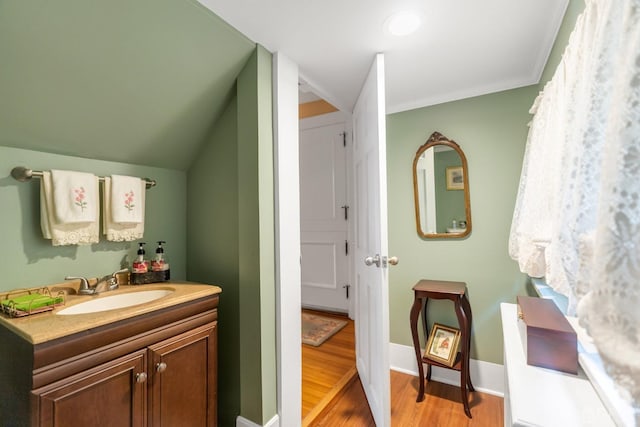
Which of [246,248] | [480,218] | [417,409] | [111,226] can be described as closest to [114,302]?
[111,226]

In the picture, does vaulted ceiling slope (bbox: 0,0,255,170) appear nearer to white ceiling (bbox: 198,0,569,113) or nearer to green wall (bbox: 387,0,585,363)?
white ceiling (bbox: 198,0,569,113)

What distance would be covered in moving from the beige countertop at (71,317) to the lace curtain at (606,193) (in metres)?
1.30

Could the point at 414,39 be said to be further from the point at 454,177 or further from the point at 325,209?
the point at 325,209

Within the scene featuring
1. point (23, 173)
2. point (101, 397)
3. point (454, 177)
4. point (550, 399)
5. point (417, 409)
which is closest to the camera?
point (550, 399)

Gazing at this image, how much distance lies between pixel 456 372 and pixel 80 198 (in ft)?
8.13

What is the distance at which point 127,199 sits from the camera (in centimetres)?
146

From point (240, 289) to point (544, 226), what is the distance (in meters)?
1.35

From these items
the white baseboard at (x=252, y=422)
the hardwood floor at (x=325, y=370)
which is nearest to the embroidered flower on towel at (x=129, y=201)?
the white baseboard at (x=252, y=422)

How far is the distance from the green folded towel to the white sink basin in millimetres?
63

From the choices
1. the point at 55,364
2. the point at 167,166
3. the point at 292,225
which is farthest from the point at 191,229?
the point at 55,364

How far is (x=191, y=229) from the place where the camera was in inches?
70.3

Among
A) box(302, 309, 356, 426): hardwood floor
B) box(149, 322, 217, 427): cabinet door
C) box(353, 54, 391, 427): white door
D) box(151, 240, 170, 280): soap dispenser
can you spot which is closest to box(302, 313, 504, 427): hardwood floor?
box(302, 309, 356, 426): hardwood floor

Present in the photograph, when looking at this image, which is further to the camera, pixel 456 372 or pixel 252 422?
pixel 456 372

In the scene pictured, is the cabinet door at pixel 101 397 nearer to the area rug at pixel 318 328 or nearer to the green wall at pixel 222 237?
the green wall at pixel 222 237
